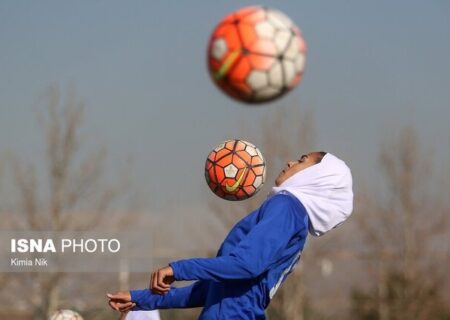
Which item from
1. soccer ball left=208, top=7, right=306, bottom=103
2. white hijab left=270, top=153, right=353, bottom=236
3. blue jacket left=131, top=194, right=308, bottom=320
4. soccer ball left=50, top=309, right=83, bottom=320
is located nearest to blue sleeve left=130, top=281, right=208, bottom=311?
blue jacket left=131, top=194, right=308, bottom=320

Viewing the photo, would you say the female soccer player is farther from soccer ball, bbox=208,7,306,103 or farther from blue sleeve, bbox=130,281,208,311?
soccer ball, bbox=208,7,306,103

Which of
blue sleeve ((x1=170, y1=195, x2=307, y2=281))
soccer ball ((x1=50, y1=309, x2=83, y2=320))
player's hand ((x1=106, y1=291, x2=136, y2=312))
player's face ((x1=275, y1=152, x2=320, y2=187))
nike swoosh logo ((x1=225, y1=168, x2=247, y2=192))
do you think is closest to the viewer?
blue sleeve ((x1=170, y1=195, x2=307, y2=281))

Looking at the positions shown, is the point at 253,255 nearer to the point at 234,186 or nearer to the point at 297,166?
the point at 297,166

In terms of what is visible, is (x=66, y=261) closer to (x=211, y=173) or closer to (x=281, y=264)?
(x=211, y=173)

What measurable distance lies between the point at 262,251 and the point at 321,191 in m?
0.62

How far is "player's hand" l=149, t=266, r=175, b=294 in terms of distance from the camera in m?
5.80

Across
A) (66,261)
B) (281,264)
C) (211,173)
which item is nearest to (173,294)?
(281,264)

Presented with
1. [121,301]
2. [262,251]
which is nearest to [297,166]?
[262,251]

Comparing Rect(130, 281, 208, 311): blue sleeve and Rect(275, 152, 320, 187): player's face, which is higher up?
Result: Rect(275, 152, 320, 187): player's face

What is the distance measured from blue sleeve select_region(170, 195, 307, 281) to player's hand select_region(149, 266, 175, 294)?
0.13ft

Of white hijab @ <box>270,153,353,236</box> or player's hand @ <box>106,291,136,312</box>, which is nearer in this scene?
white hijab @ <box>270,153,353,236</box>

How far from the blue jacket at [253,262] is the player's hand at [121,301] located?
0.46 meters

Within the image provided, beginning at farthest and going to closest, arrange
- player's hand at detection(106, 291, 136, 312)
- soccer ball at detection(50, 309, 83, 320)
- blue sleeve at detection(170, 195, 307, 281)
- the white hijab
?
soccer ball at detection(50, 309, 83, 320), player's hand at detection(106, 291, 136, 312), the white hijab, blue sleeve at detection(170, 195, 307, 281)

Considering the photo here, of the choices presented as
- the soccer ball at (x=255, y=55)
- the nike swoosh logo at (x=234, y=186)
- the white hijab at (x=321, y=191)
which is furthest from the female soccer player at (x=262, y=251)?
the nike swoosh logo at (x=234, y=186)
